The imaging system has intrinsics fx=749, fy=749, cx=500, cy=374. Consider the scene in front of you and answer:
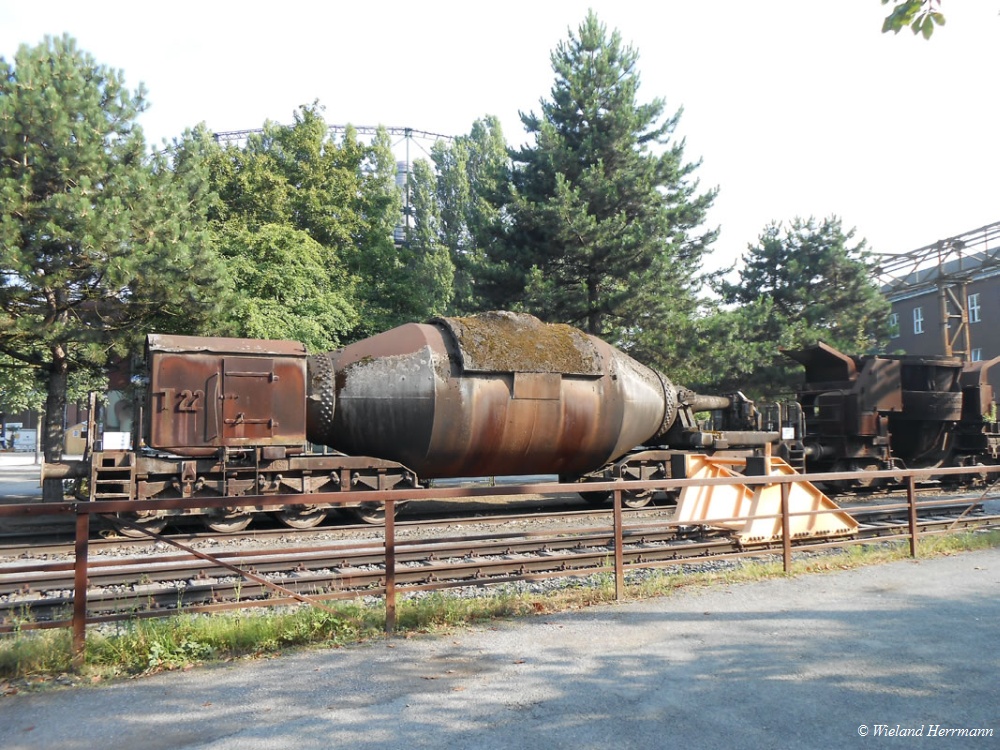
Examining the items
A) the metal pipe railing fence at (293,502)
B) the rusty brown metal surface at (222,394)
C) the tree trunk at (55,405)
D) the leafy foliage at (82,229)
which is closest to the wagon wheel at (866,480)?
the metal pipe railing fence at (293,502)

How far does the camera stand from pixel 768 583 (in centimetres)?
732

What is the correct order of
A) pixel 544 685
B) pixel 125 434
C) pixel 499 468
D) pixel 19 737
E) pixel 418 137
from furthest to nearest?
pixel 418 137 → pixel 499 468 → pixel 125 434 → pixel 544 685 → pixel 19 737

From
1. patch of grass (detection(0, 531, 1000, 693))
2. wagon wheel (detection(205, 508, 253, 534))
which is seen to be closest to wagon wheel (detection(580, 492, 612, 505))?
wagon wheel (detection(205, 508, 253, 534))

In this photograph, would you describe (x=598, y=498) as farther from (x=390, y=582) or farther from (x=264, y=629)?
(x=264, y=629)

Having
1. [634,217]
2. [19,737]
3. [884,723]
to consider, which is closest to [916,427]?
[634,217]

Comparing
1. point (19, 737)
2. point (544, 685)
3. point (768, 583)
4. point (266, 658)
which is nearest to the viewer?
point (19, 737)

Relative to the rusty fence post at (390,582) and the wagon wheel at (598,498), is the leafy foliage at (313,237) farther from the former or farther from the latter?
the rusty fence post at (390,582)

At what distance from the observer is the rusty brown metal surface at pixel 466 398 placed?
10992 millimetres

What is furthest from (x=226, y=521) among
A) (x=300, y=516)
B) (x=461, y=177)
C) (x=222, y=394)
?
(x=461, y=177)

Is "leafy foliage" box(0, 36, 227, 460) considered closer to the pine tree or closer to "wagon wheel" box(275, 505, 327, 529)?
"wagon wheel" box(275, 505, 327, 529)

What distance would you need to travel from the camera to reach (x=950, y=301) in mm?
38688

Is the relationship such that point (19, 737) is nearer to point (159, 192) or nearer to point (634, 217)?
point (159, 192)

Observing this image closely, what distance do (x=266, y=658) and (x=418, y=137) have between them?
53.4 metres

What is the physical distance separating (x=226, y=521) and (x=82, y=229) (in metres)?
6.46
